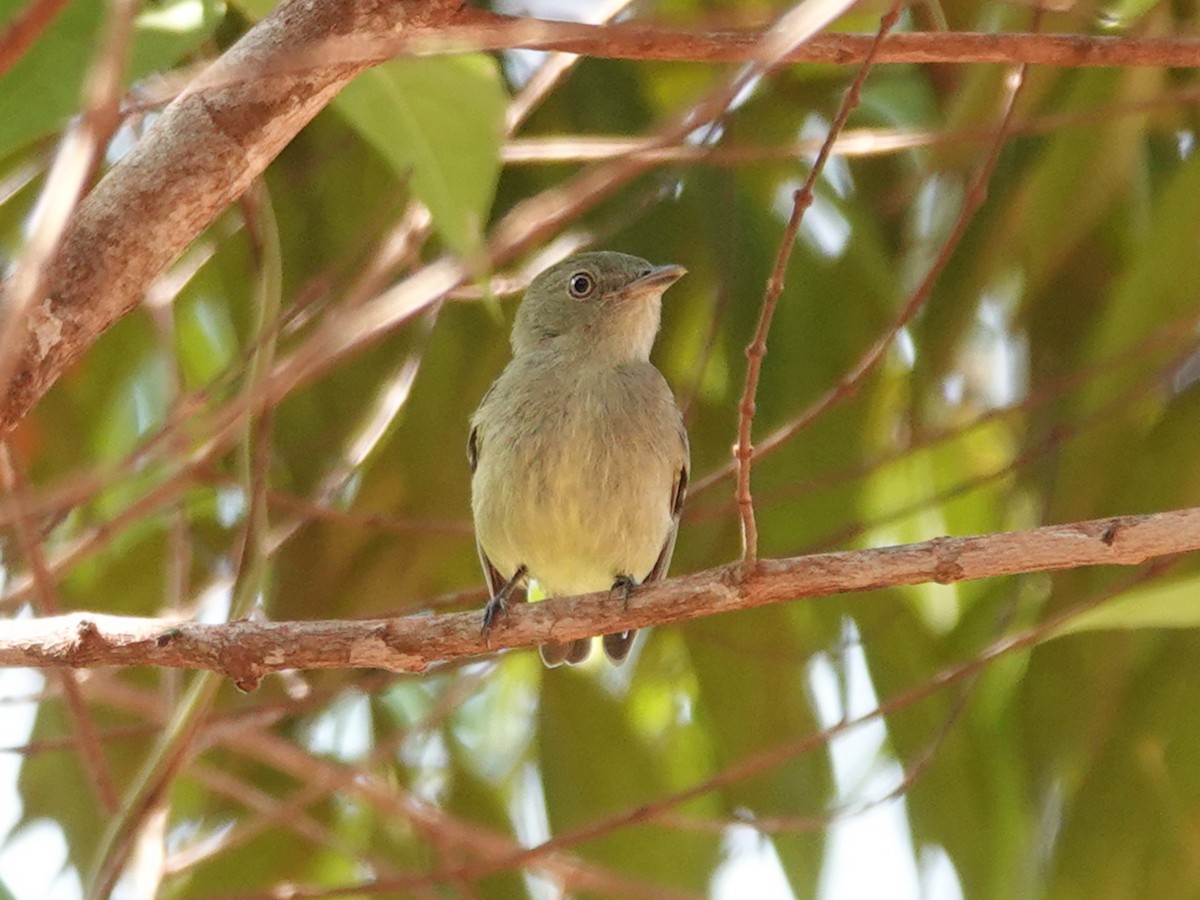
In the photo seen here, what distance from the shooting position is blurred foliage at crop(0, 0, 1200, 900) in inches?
152

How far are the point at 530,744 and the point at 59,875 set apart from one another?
4.89 ft

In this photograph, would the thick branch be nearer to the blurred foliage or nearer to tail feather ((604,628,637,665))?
the blurred foliage

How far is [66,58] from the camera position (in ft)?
8.23

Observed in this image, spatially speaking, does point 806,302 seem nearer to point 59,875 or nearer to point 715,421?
point 715,421

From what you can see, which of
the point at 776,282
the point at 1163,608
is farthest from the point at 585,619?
the point at 1163,608

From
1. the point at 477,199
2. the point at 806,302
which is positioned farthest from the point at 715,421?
the point at 477,199

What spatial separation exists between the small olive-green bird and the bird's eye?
0.35 ft

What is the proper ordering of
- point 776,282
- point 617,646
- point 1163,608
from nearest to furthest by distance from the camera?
point 776,282 < point 1163,608 < point 617,646

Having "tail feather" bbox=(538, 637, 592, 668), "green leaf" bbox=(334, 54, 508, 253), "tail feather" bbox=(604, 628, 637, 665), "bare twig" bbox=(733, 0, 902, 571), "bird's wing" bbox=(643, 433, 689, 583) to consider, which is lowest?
"tail feather" bbox=(604, 628, 637, 665)

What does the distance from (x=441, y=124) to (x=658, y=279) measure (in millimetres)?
1747

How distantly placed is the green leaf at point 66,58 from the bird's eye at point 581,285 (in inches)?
84.9

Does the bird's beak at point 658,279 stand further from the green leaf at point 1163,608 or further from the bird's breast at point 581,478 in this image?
the green leaf at point 1163,608

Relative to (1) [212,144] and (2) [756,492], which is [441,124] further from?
(2) [756,492]

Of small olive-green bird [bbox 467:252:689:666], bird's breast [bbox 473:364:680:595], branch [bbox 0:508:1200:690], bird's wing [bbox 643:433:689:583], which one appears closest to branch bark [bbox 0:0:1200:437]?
branch [bbox 0:508:1200:690]
